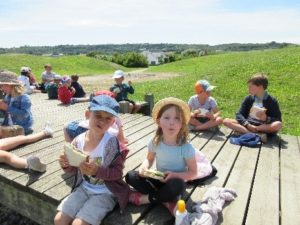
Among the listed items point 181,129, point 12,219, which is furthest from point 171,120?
point 12,219

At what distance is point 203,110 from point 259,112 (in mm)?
1059

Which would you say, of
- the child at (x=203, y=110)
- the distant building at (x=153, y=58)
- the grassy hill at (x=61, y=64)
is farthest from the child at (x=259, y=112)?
the distant building at (x=153, y=58)

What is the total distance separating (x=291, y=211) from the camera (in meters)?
3.77

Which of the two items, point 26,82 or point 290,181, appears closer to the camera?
point 290,181

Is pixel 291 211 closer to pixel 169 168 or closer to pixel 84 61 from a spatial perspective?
pixel 169 168

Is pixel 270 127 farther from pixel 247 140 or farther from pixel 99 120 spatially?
pixel 99 120

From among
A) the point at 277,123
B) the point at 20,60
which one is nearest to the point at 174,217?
the point at 277,123

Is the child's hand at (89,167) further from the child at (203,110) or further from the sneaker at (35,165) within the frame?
the child at (203,110)

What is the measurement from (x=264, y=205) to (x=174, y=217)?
103 centimetres

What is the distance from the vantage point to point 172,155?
3.92 metres

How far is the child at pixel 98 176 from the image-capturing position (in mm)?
3533

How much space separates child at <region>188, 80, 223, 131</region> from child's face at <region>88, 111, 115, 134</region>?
11.6ft

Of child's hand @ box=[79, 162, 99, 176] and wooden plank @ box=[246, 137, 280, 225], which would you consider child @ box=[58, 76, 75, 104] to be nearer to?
wooden plank @ box=[246, 137, 280, 225]

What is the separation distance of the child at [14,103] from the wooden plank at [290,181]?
4.37 meters
